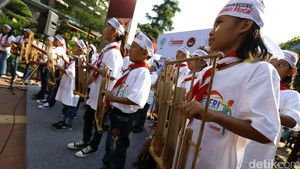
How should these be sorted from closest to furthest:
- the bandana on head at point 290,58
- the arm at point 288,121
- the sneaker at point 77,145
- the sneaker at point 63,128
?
the arm at point 288,121
the bandana on head at point 290,58
the sneaker at point 77,145
the sneaker at point 63,128

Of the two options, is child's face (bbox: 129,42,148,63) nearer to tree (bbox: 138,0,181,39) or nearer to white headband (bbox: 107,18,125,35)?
white headband (bbox: 107,18,125,35)

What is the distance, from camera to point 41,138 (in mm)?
3764

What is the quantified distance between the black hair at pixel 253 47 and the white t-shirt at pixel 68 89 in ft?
12.6

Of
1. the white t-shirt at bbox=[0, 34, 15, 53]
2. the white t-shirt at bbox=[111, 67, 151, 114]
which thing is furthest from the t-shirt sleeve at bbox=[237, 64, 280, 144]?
the white t-shirt at bbox=[0, 34, 15, 53]

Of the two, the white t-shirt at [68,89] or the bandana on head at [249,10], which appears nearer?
the bandana on head at [249,10]

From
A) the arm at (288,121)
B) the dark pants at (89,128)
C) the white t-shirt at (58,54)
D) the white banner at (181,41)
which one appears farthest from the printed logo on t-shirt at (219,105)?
the white t-shirt at (58,54)

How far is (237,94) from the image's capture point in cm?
116

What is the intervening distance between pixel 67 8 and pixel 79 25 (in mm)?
2006

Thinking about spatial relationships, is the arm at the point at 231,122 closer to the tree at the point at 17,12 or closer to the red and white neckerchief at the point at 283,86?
the red and white neckerchief at the point at 283,86

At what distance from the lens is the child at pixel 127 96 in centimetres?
259

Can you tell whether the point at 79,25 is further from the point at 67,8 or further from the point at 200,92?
the point at 200,92

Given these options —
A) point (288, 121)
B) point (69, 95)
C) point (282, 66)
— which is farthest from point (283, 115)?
point (69, 95)

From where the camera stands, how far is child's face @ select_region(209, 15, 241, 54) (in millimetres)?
1245

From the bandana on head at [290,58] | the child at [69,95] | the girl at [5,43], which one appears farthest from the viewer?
the girl at [5,43]
